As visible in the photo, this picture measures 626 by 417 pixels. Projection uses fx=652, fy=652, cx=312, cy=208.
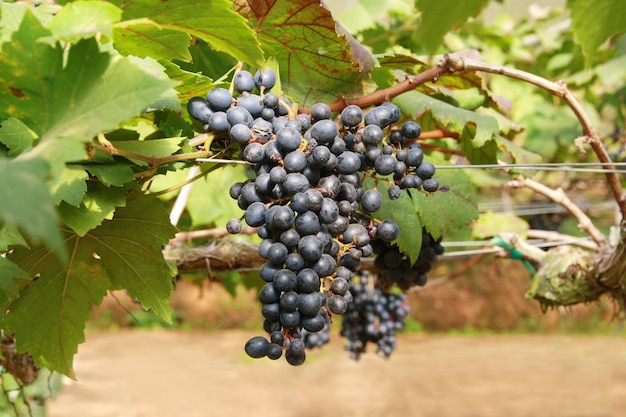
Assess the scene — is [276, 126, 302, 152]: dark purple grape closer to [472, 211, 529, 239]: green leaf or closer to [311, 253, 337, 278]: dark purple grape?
[311, 253, 337, 278]: dark purple grape

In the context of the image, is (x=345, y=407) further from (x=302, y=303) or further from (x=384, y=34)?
(x=302, y=303)

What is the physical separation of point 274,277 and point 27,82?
1.03 feet

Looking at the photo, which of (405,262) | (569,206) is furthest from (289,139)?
(569,206)

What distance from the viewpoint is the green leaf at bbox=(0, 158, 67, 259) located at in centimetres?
38

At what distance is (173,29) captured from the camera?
0.75 meters

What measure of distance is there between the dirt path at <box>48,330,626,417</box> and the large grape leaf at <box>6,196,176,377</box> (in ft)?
16.5

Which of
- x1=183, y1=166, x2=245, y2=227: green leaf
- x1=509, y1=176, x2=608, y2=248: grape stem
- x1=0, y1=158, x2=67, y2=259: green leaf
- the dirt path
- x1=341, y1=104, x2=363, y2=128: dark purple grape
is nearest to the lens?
x1=0, y1=158, x2=67, y2=259: green leaf

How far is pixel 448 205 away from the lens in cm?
111

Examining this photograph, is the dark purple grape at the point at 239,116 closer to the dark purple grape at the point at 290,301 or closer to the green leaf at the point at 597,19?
the dark purple grape at the point at 290,301

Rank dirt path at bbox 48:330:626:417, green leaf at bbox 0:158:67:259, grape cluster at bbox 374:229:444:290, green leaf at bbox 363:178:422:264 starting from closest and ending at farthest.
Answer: green leaf at bbox 0:158:67:259 < green leaf at bbox 363:178:422:264 < grape cluster at bbox 374:229:444:290 < dirt path at bbox 48:330:626:417

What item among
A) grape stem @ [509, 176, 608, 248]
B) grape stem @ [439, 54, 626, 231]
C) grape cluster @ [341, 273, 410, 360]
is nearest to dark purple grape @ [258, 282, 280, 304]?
grape stem @ [439, 54, 626, 231]

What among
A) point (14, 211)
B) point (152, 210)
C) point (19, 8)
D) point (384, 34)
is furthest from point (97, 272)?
point (384, 34)

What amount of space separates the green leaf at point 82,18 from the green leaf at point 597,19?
49 centimetres

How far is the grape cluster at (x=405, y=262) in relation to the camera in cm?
116
